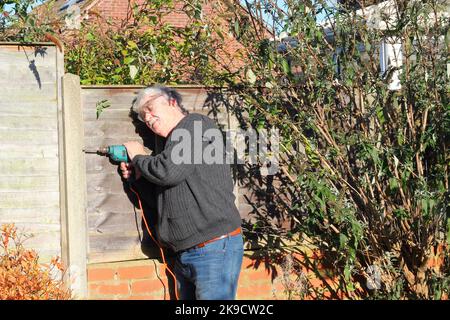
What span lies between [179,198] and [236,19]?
1.37 metres

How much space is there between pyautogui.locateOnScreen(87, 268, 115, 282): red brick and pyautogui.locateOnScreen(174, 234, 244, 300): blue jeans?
2.25 feet

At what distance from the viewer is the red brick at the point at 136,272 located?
17.5 ft

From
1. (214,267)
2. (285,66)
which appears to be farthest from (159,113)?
(214,267)

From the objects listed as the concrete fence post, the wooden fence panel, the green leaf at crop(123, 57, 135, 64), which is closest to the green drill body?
the concrete fence post

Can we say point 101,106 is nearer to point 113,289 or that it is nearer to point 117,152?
point 117,152

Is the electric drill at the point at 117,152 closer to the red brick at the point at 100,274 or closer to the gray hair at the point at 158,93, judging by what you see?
the gray hair at the point at 158,93

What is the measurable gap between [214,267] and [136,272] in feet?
2.86

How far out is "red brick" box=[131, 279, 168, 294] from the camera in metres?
5.35

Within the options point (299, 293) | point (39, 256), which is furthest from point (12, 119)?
point (299, 293)

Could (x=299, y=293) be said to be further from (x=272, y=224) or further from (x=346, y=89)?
(x=346, y=89)

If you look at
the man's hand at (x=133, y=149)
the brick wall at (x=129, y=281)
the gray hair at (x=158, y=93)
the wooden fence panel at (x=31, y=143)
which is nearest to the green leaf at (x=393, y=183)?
the brick wall at (x=129, y=281)

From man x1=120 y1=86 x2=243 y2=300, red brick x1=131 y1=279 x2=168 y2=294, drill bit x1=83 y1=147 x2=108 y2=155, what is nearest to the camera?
man x1=120 y1=86 x2=243 y2=300

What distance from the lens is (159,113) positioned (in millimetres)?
5027

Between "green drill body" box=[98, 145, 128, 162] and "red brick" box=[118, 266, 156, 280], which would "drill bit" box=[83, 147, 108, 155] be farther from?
"red brick" box=[118, 266, 156, 280]
